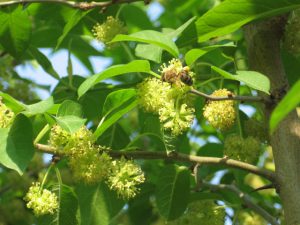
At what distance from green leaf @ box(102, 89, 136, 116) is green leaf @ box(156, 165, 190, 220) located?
41cm

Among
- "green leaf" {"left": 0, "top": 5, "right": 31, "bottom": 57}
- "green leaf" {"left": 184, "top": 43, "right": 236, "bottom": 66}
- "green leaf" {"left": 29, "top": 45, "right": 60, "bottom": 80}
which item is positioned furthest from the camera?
"green leaf" {"left": 29, "top": 45, "right": 60, "bottom": 80}

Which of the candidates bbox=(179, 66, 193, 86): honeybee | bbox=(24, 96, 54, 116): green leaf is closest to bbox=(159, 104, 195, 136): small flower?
bbox=(179, 66, 193, 86): honeybee

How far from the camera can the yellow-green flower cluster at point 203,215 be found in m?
2.21

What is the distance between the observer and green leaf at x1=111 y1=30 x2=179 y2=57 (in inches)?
65.6

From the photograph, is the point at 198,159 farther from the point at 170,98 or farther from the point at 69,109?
the point at 69,109

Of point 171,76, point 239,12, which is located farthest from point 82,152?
point 239,12

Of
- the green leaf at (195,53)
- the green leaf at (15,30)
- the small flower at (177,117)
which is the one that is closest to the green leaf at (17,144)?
the small flower at (177,117)

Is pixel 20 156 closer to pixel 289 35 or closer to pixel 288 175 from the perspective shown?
pixel 288 175

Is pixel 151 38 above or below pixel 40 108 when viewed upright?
above

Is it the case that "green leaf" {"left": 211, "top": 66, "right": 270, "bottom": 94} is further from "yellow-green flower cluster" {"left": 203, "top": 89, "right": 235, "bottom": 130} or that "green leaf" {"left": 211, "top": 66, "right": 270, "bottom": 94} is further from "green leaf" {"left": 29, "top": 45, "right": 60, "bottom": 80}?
"green leaf" {"left": 29, "top": 45, "right": 60, "bottom": 80}

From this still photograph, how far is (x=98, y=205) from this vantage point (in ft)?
7.17

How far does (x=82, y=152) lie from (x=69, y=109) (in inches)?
5.2

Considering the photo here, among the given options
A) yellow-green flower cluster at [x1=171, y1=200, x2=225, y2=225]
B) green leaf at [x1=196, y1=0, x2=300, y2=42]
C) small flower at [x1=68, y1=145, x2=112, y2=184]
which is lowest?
yellow-green flower cluster at [x1=171, y1=200, x2=225, y2=225]

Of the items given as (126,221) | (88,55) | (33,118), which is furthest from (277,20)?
(88,55)
